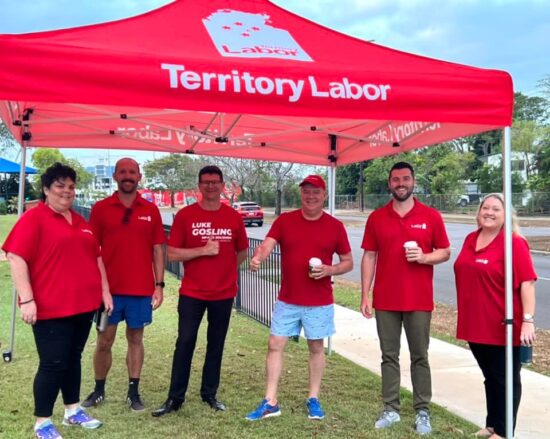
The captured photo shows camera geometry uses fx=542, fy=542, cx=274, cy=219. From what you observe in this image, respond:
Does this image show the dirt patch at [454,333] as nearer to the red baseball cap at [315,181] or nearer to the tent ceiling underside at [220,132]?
the tent ceiling underside at [220,132]

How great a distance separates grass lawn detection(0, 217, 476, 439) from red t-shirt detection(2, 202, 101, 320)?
41.5 inches

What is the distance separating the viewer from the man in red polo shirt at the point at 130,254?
416 cm

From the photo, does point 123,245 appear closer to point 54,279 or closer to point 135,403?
point 54,279

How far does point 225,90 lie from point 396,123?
2581mm

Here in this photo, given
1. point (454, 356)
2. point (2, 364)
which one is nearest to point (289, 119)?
point (454, 356)

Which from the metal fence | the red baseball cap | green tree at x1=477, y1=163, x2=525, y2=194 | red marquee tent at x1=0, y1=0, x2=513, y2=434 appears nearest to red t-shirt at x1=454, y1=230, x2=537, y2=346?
red marquee tent at x1=0, y1=0, x2=513, y2=434

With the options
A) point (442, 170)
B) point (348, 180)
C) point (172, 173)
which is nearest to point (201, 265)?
point (442, 170)

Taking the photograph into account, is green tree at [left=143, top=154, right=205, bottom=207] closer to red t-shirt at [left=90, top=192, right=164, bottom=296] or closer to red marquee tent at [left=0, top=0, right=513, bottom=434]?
red t-shirt at [left=90, top=192, right=164, bottom=296]

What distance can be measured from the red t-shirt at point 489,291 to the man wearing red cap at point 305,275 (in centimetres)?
91

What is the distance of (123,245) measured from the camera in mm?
4160

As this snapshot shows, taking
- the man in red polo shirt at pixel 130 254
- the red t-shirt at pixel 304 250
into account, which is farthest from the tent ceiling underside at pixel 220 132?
the red t-shirt at pixel 304 250

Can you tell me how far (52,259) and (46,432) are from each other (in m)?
1.23

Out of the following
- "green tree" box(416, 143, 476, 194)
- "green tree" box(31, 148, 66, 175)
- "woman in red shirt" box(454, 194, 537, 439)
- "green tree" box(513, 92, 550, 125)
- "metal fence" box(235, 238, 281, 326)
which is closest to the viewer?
"woman in red shirt" box(454, 194, 537, 439)

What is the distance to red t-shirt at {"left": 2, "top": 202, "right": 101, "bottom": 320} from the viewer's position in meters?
3.40
